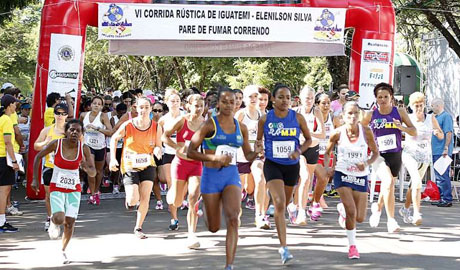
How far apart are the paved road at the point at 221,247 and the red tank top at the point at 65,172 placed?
2.72 ft

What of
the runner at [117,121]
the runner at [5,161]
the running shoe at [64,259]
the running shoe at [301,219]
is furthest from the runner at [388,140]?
the runner at [117,121]

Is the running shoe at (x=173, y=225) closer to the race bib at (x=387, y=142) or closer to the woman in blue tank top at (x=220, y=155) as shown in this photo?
the woman in blue tank top at (x=220, y=155)

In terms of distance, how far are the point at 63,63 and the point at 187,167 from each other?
5.60 m

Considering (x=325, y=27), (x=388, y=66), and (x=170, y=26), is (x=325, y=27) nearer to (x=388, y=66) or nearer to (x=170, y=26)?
(x=388, y=66)

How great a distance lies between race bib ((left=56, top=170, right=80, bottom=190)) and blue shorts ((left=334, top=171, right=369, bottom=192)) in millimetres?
2930

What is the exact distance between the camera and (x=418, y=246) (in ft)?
29.5

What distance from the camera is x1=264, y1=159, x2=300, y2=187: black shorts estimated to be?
808cm

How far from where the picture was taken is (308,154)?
1089 cm

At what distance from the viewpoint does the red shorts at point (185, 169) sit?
29.8 ft

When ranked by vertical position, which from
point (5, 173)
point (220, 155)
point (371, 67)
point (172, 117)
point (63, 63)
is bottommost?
point (5, 173)

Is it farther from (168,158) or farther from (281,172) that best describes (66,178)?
(168,158)

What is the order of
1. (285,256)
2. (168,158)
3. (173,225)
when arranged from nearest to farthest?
(285,256), (173,225), (168,158)

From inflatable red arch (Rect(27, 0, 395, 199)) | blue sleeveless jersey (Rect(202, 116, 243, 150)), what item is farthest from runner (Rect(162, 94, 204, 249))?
inflatable red arch (Rect(27, 0, 395, 199))

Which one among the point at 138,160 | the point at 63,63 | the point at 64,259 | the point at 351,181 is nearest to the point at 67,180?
the point at 64,259
